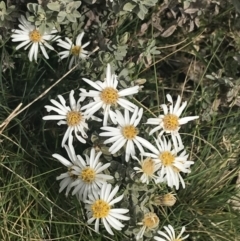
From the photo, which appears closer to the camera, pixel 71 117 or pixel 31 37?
pixel 71 117

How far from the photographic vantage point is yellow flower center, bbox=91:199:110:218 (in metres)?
1.33

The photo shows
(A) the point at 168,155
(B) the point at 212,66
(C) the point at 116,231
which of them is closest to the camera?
(A) the point at 168,155

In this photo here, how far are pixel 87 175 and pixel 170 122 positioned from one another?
216mm

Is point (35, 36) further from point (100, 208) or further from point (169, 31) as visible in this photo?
point (100, 208)

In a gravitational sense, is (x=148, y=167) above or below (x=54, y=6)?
below

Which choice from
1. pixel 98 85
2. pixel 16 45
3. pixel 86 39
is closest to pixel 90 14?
pixel 86 39

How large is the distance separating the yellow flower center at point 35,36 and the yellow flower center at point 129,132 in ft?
1.16

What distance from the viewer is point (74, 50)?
1.55m

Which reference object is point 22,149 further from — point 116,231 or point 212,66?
point 212,66

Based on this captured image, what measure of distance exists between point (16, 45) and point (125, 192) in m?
0.51

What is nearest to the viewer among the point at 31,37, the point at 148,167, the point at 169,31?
the point at 148,167

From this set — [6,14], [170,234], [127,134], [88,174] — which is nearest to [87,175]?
[88,174]

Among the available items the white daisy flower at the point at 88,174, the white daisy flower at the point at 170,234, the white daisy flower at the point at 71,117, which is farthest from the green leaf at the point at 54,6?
the white daisy flower at the point at 170,234

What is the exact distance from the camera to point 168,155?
1355 mm
